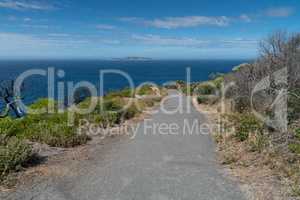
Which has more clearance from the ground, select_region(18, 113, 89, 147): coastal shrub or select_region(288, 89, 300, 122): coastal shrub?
select_region(288, 89, 300, 122): coastal shrub

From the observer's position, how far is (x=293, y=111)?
12258 millimetres

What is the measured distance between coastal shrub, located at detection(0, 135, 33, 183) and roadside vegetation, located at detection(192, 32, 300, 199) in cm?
495

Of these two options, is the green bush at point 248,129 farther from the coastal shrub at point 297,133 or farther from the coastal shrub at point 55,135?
the coastal shrub at point 55,135

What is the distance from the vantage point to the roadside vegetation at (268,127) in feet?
26.6

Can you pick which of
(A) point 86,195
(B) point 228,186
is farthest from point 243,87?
(A) point 86,195

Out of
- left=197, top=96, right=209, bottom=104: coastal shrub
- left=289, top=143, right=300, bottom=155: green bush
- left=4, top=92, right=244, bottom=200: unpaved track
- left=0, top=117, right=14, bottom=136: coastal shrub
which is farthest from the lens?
left=197, top=96, right=209, bottom=104: coastal shrub

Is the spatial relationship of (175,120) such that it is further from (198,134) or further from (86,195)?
(86,195)

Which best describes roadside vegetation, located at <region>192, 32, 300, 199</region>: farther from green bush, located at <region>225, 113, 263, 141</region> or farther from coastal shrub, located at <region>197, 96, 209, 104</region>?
coastal shrub, located at <region>197, 96, 209, 104</region>

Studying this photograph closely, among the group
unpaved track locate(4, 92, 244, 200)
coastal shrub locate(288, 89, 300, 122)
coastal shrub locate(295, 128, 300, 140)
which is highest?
coastal shrub locate(288, 89, 300, 122)

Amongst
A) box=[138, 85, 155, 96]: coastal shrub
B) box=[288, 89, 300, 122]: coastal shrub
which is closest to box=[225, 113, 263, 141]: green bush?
box=[288, 89, 300, 122]: coastal shrub

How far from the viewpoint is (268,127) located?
38.9 ft

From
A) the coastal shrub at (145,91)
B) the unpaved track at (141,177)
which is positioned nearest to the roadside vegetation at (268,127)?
the unpaved track at (141,177)

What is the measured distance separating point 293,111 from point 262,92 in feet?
7.27

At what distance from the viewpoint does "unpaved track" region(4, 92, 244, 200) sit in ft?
21.2
